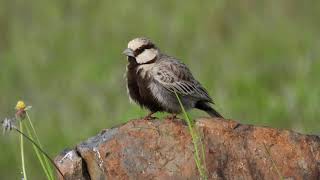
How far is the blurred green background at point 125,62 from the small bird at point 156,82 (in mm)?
3895

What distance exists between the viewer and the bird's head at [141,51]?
930 cm

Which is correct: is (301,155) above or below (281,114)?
above

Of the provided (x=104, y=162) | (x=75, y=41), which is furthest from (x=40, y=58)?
(x=104, y=162)

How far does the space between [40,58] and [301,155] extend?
8.42m

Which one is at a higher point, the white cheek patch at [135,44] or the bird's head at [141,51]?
the white cheek patch at [135,44]

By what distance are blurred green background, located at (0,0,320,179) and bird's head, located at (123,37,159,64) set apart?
156 inches

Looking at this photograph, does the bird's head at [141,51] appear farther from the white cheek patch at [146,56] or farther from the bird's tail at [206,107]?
the bird's tail at [206,107]

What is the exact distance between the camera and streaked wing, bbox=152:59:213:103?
927 cm

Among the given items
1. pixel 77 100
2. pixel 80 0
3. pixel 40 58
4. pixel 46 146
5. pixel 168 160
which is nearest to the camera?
pixel 168 160

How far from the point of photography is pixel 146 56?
9.33 m

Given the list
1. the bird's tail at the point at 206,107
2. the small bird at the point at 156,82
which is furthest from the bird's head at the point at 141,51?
the bird's tail at the point at 206,107

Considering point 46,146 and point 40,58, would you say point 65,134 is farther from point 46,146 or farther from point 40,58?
point 40,58

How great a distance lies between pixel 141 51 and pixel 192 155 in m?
1.62

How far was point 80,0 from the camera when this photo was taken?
17.4 metres
